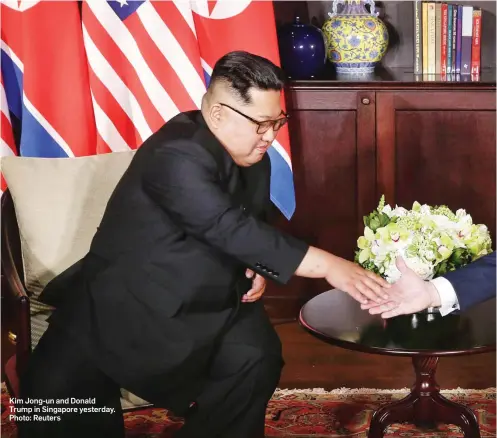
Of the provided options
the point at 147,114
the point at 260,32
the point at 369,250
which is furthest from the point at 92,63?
the point at 369,250

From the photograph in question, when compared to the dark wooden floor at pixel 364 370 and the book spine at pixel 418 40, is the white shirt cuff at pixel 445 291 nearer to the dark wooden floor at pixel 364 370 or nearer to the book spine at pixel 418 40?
the dark wooden floor at pixel 364 370

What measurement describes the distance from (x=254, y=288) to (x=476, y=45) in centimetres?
217

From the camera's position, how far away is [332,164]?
14.4 ft

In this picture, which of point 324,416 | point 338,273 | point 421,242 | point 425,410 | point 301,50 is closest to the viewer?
point 338,273

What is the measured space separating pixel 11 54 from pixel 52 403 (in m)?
1.94

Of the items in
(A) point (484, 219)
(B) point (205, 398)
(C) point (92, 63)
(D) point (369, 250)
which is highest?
(C) point (92, 63)

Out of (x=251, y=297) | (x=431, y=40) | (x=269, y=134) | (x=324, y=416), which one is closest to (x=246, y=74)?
(x=269, y=134)

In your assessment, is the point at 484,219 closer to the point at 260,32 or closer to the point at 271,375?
the point at 260,32

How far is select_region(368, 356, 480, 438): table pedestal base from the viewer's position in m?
2.92

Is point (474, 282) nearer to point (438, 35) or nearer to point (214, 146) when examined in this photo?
point (214, 146)

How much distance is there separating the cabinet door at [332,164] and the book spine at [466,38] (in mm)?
527

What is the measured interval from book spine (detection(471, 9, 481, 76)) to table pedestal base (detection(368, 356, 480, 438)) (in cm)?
194

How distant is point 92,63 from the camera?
12.9 feet

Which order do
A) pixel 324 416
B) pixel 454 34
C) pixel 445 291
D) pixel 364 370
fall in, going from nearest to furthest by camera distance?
pixel 445 291
pixel 324 416
pixel 364 370
pixel 454 34
